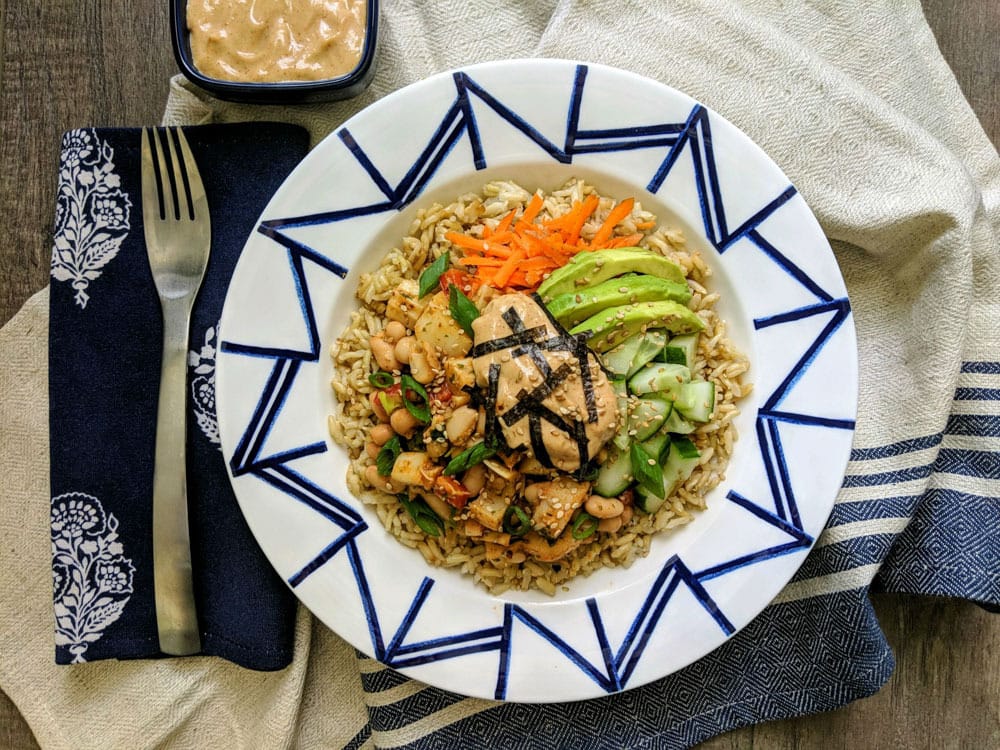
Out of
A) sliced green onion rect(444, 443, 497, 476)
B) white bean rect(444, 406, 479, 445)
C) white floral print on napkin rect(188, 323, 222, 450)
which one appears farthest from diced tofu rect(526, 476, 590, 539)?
white floral print on napkin rect(188, 323, 222, 450)

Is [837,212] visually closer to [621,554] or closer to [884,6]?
[884,6]

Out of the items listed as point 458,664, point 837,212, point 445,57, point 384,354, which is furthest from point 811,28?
point 458,664

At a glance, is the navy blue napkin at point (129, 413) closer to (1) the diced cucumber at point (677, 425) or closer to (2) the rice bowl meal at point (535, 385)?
(2) the rice bowl meal at point (535, 385)

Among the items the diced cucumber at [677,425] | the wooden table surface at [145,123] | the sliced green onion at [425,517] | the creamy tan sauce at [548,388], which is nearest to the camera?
the creamy tan sauce at [548,388]

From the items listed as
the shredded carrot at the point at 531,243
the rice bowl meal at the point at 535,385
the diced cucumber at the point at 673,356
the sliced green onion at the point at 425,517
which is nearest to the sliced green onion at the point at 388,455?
the rice bowl meal at the point at 535,385

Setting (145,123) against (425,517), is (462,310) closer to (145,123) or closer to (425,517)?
(425,517)

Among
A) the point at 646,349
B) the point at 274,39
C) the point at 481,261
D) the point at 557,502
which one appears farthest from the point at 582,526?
the point at 274,39
